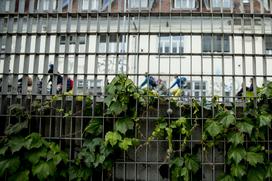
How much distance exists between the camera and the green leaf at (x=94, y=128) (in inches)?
139

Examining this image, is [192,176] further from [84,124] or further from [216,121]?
[84,124]

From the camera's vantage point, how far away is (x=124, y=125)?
345 cm

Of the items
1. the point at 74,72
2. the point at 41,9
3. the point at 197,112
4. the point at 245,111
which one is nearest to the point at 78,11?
the point at 41,9

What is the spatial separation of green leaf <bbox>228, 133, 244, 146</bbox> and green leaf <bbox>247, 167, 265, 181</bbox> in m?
0.31

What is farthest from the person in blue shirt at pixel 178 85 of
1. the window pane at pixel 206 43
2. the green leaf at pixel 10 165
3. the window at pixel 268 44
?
the green leaf at pixel 10 165

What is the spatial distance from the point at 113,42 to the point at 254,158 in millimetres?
1996

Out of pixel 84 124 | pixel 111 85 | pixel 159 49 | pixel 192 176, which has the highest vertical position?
pixel 159 49

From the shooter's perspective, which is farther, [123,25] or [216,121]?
[123,25]

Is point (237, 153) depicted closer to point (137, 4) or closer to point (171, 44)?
point (171, 44)

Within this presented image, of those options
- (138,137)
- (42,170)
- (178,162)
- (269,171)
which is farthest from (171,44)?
(42,170)

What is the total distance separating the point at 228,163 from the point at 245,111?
1.94 ft

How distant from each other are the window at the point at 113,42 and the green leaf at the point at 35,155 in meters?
1.29

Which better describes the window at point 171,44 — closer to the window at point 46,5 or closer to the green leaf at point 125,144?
the green leaf at point 125,144

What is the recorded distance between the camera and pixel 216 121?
11.3 ft
